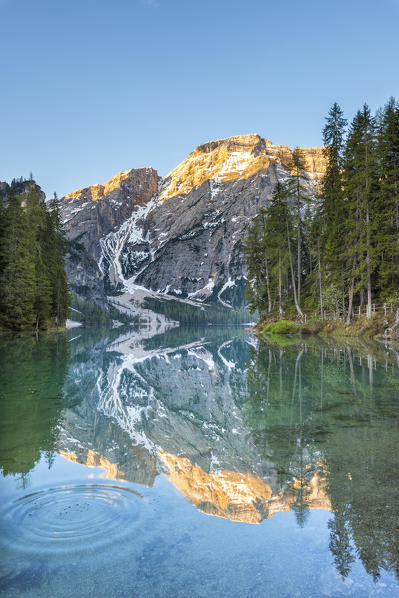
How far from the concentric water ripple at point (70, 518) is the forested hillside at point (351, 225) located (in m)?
28.4

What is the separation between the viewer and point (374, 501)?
4.27 m

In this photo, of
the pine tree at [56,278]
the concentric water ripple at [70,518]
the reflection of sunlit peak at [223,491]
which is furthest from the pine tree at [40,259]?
the concentric water ripple at [70,518]

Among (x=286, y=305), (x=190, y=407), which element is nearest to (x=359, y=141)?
(x=286, y=305)

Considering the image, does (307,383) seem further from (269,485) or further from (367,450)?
(269,485)

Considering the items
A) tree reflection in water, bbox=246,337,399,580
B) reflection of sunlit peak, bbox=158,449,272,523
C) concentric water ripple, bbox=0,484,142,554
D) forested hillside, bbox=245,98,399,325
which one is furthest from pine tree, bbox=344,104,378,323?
concentric water ripple, bbox=0,484,142,554

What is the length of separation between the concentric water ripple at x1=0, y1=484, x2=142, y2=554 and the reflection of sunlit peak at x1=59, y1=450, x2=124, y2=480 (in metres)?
0.38

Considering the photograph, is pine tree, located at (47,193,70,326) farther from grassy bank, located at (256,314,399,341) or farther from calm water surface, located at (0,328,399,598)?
calm water surface, located at (0,328,399,598)

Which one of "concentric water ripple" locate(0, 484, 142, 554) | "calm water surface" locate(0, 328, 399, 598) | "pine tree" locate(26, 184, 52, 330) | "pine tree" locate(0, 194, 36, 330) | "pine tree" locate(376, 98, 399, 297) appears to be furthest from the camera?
"pine tree" locate(26, 184, 52, 330)

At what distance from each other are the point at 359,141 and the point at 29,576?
128 feet

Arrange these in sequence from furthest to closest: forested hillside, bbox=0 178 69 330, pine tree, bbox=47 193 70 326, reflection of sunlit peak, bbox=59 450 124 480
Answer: pine tree, bbox=47 193 70 326
forested hillside, bbox=0 178 69 330
reflection of sunlit peak, bbox=59 450 124 480

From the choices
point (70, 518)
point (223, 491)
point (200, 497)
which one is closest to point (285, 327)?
point (223, 491)

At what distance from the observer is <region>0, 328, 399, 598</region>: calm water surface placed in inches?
122

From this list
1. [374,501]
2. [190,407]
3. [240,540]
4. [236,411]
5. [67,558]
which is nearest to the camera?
[67,558]

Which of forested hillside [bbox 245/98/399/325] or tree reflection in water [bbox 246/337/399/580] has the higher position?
forested hillside [bbox 245/98/399/325]
